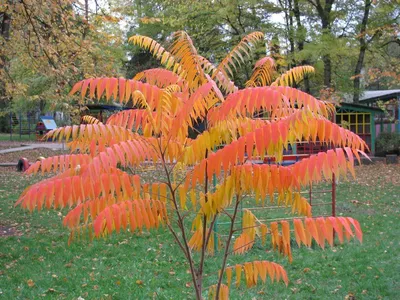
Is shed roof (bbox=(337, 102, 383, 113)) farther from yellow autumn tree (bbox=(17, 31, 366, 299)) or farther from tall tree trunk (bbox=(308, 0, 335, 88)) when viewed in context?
yellow autumn tree (bbox=(17, 31, 366, 299))

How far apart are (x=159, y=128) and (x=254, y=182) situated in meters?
0.68

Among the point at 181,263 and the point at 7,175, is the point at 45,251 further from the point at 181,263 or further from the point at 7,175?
the point at 7,175

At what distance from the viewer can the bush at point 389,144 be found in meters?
21.8

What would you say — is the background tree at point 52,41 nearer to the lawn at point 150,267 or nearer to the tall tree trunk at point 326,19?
the lawn at point 150,267

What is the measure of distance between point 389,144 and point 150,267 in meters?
18.1

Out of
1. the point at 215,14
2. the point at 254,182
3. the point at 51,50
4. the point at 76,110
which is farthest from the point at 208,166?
the point at 215,14

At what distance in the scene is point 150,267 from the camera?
21.8 ft

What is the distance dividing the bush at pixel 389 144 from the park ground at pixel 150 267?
42.4 feet

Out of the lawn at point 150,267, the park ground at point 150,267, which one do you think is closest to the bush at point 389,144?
the park ground at point 150,267

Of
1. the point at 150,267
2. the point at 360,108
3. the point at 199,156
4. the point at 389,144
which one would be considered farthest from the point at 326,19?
the point at 199,156

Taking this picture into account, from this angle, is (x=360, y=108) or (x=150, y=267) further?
(x=360, y=108)

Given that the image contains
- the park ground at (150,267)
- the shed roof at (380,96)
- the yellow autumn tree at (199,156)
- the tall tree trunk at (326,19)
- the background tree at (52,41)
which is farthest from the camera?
the shed roof at (380,96)

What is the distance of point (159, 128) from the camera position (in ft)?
9.37

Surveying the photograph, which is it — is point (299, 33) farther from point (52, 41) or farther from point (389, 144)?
point (52, 41)
